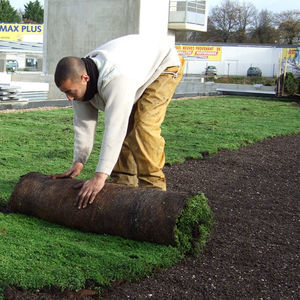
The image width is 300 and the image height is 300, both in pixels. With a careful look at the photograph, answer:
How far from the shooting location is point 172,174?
6309mm

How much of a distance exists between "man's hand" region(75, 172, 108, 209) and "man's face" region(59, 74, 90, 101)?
60cm

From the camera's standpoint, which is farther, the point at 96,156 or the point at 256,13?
the point at 256,13

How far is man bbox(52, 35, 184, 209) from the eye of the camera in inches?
139

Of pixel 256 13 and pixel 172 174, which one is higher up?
pixel 256 13

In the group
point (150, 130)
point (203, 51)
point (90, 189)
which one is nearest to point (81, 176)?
point (150, 130)

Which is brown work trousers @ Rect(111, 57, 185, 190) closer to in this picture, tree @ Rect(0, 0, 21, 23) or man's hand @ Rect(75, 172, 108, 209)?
man's hand @ Rect(75, 172, 108, 209)

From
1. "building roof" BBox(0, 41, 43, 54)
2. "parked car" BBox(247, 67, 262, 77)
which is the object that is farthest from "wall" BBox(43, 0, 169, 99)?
"parked car" BBox(247, 67, 262, 77)

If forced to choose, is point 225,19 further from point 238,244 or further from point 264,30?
point 238,244

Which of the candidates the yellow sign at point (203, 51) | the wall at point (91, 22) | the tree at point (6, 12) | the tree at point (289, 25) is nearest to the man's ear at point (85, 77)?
the wall at point (91, 22)

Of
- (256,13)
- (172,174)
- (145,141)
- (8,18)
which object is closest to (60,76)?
(145,141)

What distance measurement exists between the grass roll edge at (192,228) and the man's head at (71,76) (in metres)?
1.14

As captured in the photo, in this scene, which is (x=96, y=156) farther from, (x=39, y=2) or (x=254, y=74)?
(x=39, y=2)

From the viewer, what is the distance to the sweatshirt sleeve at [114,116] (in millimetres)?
3508

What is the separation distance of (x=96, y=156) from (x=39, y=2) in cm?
7802
